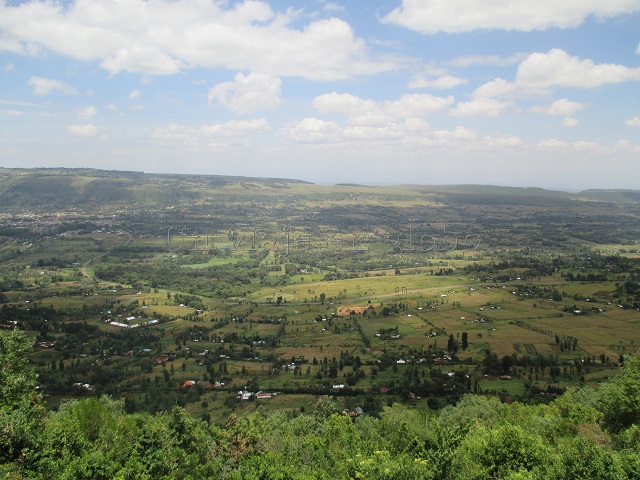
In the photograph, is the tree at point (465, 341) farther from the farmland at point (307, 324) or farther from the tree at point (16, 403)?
the tree at point (16, 403)

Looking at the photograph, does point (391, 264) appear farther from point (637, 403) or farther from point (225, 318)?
point (637, 403)

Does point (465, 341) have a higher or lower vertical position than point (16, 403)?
lower

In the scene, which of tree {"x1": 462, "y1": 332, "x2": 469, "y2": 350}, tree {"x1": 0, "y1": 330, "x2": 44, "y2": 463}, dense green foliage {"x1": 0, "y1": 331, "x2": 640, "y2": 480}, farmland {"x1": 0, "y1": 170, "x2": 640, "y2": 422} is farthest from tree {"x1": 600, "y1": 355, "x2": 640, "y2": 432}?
tree {"x1": 462, "y1": 332, "x2": 469, "y2": 350}

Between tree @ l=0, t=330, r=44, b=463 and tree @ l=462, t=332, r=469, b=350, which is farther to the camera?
tree @ l=462, t=332, r=469, b=350

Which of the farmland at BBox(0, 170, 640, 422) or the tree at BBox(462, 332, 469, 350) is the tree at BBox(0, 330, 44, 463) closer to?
the farmland at BBox(0, 170, 640, 422)

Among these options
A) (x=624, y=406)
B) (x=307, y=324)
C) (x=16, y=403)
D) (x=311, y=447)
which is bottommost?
(x=307, y=324)

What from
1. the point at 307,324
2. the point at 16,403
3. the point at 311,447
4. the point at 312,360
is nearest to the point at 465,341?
the point at 312,360

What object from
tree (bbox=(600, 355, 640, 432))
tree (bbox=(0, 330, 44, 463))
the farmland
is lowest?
the farmland

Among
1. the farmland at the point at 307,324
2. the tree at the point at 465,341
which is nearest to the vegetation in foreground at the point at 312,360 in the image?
the tree at the point at 465,341

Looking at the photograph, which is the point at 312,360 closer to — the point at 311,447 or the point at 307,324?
the point at 307,324

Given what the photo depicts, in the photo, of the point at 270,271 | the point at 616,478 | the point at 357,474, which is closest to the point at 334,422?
the point at 357,474
